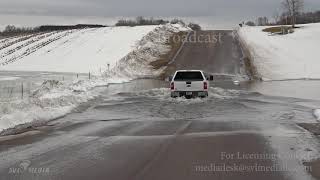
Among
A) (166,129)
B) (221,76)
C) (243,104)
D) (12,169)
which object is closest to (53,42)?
(221,76)

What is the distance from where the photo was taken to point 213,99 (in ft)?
83.5

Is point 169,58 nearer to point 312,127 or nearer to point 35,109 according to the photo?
point 35,109

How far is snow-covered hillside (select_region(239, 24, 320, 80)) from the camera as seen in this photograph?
45.6 m

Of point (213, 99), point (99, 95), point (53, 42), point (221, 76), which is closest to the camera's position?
point (213, 99)

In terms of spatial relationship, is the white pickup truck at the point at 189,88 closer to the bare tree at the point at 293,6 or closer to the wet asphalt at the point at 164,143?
the wet asphalt at the point at 164,143

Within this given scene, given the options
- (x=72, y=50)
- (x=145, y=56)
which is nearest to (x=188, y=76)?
(x=145, y=56)

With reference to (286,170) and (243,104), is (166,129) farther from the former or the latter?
(243,104)

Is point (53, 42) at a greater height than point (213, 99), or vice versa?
point (53, 42)

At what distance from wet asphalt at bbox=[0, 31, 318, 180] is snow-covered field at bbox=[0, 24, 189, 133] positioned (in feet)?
5.13

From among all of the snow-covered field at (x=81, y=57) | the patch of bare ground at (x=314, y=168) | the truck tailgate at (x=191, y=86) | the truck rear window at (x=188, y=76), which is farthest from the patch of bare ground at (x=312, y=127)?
the truck rear window at (x=188, y=76)

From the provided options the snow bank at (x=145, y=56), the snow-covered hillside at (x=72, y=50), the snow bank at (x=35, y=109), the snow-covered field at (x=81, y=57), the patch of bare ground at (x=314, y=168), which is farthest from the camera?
the snow-covered hillside at (x=72, y=50)

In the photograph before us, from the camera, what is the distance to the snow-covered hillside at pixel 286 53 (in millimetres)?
45556

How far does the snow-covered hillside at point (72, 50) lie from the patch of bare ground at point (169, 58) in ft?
14.5

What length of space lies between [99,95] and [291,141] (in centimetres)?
1699
